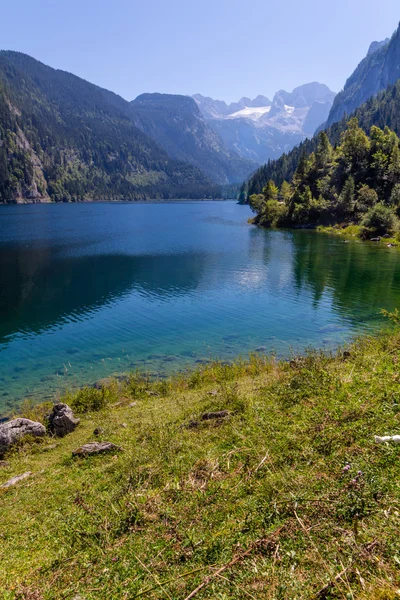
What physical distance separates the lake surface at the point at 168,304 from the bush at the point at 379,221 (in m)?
10.8

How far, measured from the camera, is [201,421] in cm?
1270

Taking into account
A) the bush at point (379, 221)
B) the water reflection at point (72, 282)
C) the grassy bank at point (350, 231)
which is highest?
the bush at point (379, 221)

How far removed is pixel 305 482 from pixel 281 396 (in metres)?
5.57

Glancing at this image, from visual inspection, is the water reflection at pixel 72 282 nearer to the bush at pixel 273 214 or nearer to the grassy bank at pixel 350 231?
the grassy bank at pixel 350 231

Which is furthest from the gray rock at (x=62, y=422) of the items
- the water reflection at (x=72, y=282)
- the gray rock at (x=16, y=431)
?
the water reflection at (x=72, y=282)

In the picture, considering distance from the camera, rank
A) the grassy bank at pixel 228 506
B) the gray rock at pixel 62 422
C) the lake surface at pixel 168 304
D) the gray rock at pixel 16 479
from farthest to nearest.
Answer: the lake surface at pixel 168 304, the gray rock at pixel 62 422, the gray rock at pixel 16 479, the grassy bank at pixel 228 506

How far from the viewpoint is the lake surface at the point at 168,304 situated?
84.0 feet

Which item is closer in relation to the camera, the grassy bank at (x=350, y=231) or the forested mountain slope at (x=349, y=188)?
the grassy bank at (x=350, y=231)

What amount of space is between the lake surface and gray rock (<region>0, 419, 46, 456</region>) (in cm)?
631

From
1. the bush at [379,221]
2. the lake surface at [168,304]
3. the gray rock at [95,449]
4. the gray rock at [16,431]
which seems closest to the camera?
the gray rock at [95,449]

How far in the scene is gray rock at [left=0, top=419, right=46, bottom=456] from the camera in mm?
13227

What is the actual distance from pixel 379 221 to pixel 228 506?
91769mm

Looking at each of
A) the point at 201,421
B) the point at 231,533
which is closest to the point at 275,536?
the point at 231,533

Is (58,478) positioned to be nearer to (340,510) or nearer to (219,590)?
(219,590)
